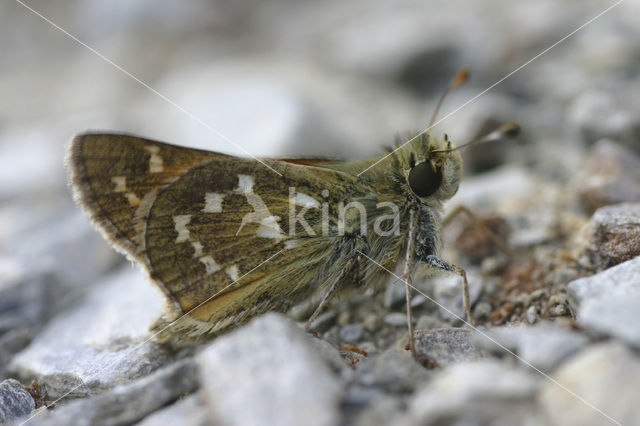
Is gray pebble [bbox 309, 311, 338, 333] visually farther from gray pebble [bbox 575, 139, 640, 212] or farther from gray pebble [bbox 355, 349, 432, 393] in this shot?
gray pebble [bbox 575, 139, 640, 212]

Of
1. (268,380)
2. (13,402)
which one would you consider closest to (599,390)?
(268,380)

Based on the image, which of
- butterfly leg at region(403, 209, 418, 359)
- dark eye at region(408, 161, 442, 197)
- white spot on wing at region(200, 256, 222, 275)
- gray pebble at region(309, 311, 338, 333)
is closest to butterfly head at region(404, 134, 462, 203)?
dark eye at region(408, 161, 442, 197)

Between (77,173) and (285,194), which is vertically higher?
(77,173)

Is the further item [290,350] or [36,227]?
[36,227]

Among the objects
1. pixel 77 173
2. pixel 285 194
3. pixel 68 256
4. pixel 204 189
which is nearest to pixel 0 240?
pixel 68 256

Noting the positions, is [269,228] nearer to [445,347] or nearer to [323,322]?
[323,322]

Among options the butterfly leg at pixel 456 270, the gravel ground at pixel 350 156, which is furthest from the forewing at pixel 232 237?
the butterfly leg at pixel 456 270

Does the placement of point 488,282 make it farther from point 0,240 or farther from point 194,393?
point 0,240

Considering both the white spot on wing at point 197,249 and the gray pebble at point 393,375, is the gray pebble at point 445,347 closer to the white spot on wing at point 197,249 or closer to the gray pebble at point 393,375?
the gray pebble at point 393,375
